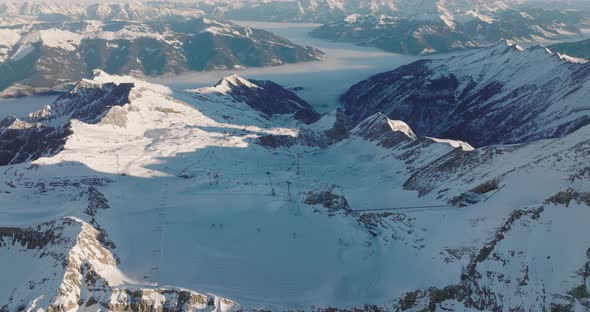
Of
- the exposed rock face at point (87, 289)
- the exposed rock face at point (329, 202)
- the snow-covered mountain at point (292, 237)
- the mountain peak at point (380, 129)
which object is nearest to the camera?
the exposed rock face at point (87, 289)

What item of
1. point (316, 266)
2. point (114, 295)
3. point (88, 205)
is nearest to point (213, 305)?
point (114, 295)

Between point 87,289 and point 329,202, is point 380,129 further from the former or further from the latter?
point 87,289

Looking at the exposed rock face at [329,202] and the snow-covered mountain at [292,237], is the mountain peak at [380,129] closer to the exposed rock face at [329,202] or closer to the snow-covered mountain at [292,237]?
the snow-covered mountain at [292,237]

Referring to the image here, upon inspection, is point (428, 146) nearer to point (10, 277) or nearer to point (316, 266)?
point (316, 266)

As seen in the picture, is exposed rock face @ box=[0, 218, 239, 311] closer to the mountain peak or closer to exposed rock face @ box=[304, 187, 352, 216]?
exposed rock face @ box=[304, 187, 352, 216]

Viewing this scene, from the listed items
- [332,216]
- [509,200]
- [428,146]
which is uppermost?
[509,200]

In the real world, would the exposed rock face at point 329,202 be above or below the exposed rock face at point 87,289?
below

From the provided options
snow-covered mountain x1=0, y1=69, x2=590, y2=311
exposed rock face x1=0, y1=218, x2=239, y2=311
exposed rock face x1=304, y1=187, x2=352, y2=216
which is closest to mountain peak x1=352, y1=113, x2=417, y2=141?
snow-covered mountain x1=0, y1=69, x2=590, y2=311

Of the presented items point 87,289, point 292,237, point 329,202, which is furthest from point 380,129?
point 87,289

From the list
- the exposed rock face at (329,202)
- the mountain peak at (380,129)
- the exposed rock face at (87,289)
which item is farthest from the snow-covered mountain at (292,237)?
the mountain peak at (380,129)
